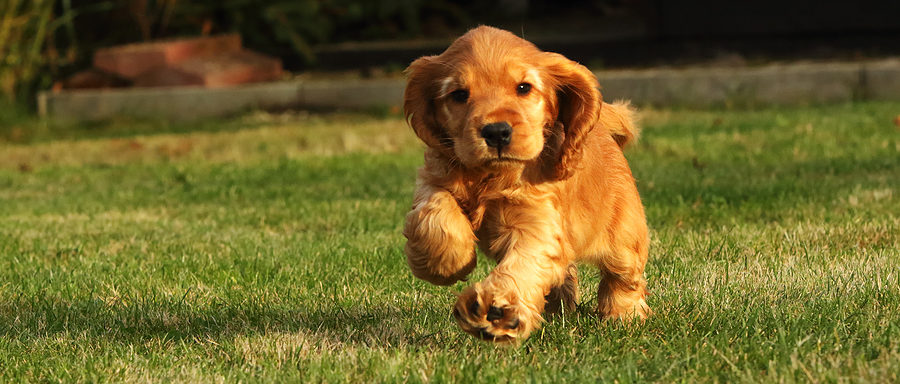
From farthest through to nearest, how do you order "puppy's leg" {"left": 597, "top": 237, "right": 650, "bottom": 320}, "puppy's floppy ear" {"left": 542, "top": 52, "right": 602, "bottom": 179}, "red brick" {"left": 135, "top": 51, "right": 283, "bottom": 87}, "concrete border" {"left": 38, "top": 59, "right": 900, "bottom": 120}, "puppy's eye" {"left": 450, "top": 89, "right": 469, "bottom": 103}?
"red brick" {"left": 135, "top": 51, "right": 283, "bottom": 87}
"concrete border" {"left": 38, "top": 59, "right": 900, "bottom": 120}
"puppy's leg" {"left": 597, "top": 237, "right": 650, "bottom": 320}
"puppy's floppy ear" {"left": 542, "top": 52, "right": 602, "bottom": 179}
"puppy's eye" {"left": 450, "top": 89, "right": 469, "bottom": 103}

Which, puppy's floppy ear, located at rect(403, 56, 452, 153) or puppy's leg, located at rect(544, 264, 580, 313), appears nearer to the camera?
puppy's floppy ear, located at rect(403, 56, 452, 153)

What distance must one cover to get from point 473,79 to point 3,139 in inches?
397

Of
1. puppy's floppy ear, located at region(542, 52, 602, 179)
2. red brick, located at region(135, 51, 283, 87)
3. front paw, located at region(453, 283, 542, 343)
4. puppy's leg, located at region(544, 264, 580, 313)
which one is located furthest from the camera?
red brick, located at region(135, 51, 283, 87)

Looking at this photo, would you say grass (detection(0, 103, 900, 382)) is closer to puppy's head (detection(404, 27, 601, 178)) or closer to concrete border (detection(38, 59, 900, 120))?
puppy's head (detection(404, 27, 601, 178))

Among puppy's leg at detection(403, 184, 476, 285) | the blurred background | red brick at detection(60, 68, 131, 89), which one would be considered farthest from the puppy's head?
red brick at detection(60, 68, 131, 89)

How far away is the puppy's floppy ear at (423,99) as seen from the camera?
3.41 meters

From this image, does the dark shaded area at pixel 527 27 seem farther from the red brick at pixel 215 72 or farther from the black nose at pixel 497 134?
the black nose at pixel 497 134

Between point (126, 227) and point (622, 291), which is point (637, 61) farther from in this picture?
point (622, 291)

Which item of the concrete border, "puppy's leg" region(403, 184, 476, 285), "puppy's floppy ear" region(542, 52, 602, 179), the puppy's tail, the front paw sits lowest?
the concrete border

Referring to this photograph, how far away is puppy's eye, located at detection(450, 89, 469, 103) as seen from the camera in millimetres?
3277

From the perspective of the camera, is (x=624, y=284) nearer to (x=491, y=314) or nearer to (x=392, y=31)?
(x=491, y=314)

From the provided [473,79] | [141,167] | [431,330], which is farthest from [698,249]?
[141,167]

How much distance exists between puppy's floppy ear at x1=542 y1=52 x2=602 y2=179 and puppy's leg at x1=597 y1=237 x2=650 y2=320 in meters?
0.48

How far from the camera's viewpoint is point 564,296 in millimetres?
4047
